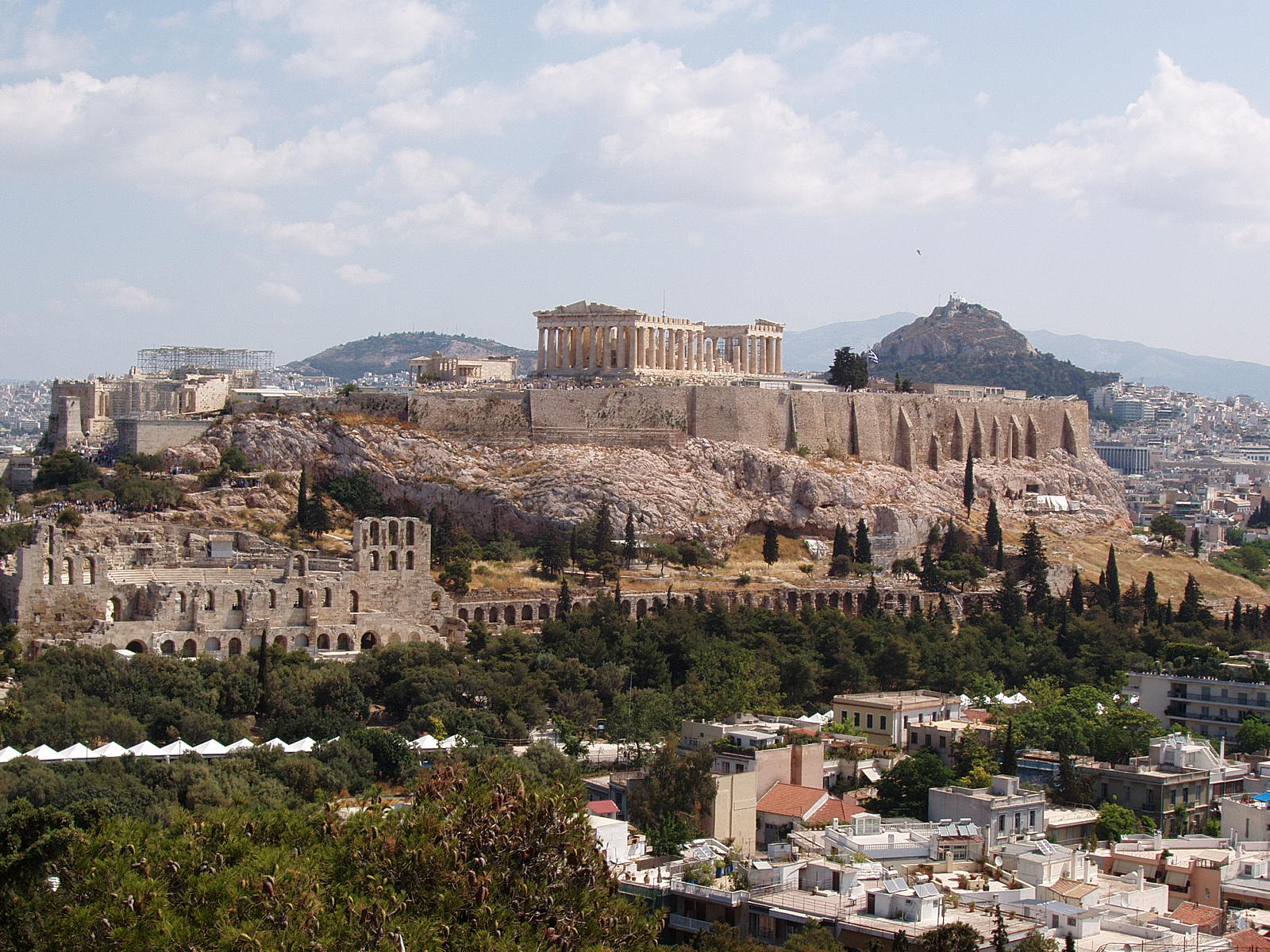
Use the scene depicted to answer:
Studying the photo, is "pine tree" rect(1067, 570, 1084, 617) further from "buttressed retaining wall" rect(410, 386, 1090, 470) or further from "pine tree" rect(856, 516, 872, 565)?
"buttressed retaining wall" rect(410, 386, 1090, 470)

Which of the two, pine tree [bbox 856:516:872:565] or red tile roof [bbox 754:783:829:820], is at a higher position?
pine tree [bbox 856:516:872:565]

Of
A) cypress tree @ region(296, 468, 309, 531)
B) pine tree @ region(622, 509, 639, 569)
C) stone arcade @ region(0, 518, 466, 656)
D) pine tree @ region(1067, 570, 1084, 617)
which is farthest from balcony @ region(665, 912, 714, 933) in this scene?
pine tree @ region(1067, 570, 1084, 617)

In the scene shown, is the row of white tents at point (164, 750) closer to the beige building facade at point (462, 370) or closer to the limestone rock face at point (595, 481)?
the limestone rock face at point (595, 481)

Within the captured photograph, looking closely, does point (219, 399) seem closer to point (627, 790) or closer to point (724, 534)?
point (724, 534)

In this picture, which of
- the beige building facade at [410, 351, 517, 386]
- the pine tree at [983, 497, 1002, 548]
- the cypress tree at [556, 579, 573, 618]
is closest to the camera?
the cypress tree at [556, 579, 573, 618]

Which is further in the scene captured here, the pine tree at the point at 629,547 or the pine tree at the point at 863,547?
the pine tree at the point at 863,547

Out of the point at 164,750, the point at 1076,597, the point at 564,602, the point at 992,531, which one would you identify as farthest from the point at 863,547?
the point at 164,750

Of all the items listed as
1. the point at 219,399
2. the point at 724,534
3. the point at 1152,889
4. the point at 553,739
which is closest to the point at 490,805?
the point at 1152,889

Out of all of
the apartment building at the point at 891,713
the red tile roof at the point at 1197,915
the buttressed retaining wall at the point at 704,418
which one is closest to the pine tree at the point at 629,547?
the buttressed retaining wall at the point at 704,418
